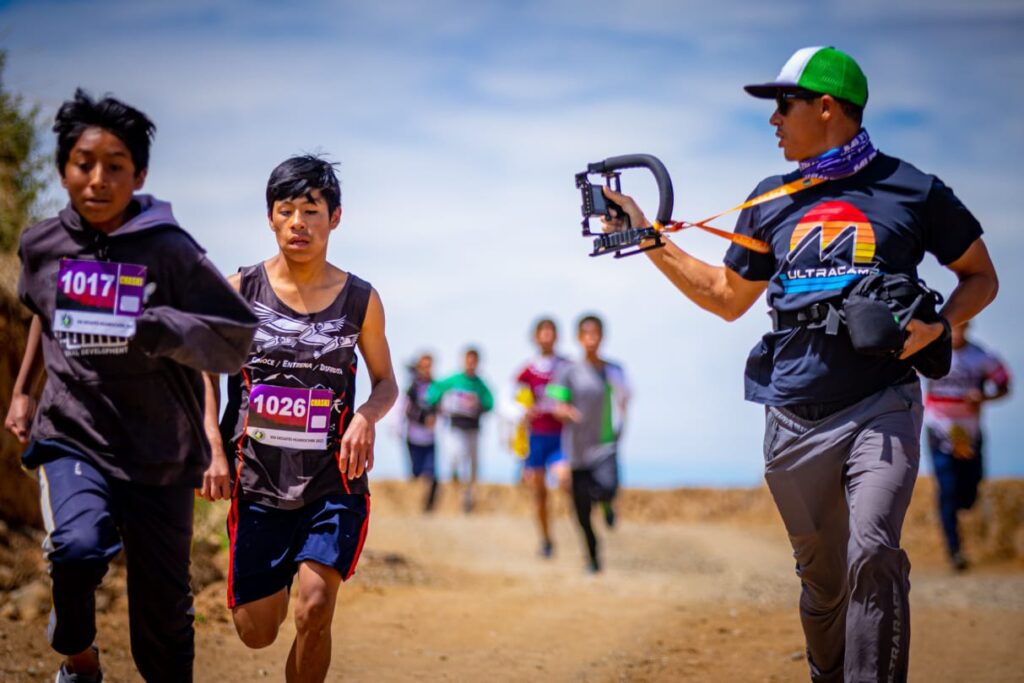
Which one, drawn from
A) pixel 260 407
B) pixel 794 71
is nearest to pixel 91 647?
pixel 260 407

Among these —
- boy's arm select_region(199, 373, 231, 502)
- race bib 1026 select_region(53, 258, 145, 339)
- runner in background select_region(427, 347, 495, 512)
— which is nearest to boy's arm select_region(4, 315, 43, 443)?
race bib 1026 select_region(53, 258, 145, 339)

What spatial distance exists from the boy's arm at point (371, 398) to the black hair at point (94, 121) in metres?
1.21

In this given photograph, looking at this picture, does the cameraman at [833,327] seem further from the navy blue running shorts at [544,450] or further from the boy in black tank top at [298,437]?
the navy blue running shorts at [544,450]

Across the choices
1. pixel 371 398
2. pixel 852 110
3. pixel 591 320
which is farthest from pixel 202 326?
pixel 591 320

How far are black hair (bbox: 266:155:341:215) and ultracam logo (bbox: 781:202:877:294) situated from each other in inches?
77.2

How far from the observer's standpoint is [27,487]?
812cm

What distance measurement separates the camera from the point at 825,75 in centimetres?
495

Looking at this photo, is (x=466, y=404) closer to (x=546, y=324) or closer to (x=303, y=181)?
(x=546, y=324)

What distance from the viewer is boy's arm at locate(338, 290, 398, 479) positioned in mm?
4707

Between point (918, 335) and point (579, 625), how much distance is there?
4.57 metres

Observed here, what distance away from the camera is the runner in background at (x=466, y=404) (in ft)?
62.2

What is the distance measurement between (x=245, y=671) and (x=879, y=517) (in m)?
3.92

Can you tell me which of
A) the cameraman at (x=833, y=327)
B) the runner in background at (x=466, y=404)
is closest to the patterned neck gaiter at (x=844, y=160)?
the cameraman at (x=833, y=327)

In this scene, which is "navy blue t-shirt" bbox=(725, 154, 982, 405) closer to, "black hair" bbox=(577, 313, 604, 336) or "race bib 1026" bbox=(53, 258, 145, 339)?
"race bib 1026" bbox=(53, 258, 145, 339)
